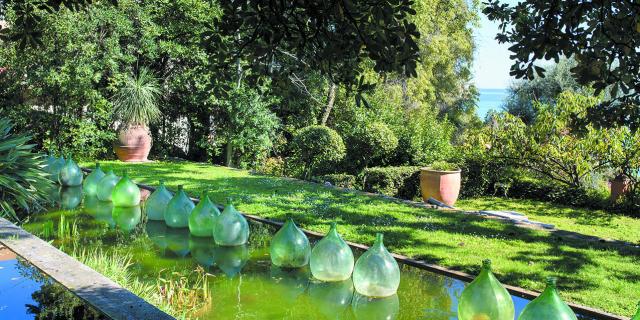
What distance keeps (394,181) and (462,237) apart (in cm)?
610

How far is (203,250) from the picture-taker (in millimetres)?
6027

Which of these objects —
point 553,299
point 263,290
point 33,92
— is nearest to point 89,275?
point 263,290

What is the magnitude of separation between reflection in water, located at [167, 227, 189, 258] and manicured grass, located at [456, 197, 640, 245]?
6899 mm

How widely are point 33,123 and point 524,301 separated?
43.3 feet

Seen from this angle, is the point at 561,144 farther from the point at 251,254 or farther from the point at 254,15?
the point at 254,15

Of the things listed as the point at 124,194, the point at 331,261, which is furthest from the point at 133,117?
the point at 331,261

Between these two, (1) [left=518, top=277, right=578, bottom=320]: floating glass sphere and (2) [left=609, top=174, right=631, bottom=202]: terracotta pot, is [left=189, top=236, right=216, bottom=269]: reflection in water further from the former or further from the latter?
(2) [left=609, top=174, right=631, bottom=202]: terracotta pot

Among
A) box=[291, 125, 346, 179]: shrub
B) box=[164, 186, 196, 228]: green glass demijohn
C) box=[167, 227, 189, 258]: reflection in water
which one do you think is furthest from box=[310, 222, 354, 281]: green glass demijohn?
box=[291, 125, 346, 179]: shrub

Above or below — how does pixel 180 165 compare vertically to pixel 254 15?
below

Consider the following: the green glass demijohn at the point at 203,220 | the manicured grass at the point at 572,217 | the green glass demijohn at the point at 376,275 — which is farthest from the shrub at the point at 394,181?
the green glass demijohn at the point at 376,275

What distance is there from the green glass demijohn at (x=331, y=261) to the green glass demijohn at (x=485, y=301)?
1330 millimetres

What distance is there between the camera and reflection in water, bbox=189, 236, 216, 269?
18.5ft

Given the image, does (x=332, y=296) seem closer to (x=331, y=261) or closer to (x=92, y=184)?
(x=331, y=261)

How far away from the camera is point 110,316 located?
3.33 m
